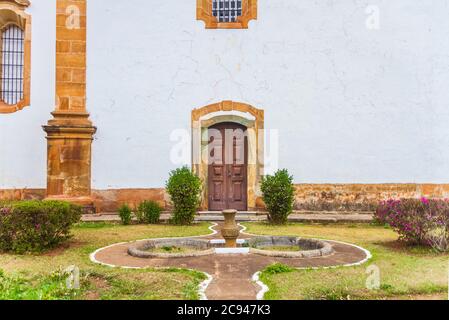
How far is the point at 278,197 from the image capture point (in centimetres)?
994

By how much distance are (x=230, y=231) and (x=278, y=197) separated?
3467mm

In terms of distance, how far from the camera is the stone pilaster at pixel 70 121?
11.0 m

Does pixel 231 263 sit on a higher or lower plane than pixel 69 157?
lower

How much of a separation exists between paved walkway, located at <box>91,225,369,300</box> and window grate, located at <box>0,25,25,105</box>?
7001 millimetres

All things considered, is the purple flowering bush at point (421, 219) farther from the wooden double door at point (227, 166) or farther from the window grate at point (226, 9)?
the window grate at point (226, 9)

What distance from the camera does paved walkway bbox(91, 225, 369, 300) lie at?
177 inches

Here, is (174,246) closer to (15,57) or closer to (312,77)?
(312,77)

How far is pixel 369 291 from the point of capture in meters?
4.33

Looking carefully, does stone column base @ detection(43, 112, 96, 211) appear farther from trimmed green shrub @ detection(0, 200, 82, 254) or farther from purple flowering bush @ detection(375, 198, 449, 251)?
Result: purple flowering bush @ detection(375, 198, 449, 251)

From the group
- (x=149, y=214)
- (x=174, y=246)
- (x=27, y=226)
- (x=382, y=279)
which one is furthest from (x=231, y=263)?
(x=149, y=214)

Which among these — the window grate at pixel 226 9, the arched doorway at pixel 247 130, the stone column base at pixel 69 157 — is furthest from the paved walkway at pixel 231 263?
the window grate at pixel 226 9

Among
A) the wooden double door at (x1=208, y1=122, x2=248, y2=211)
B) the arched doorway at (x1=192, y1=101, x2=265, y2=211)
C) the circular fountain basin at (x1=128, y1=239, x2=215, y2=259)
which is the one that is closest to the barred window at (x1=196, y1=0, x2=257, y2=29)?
the arched doorway at (x1=192, y1=101, x2=265, y2=211)
